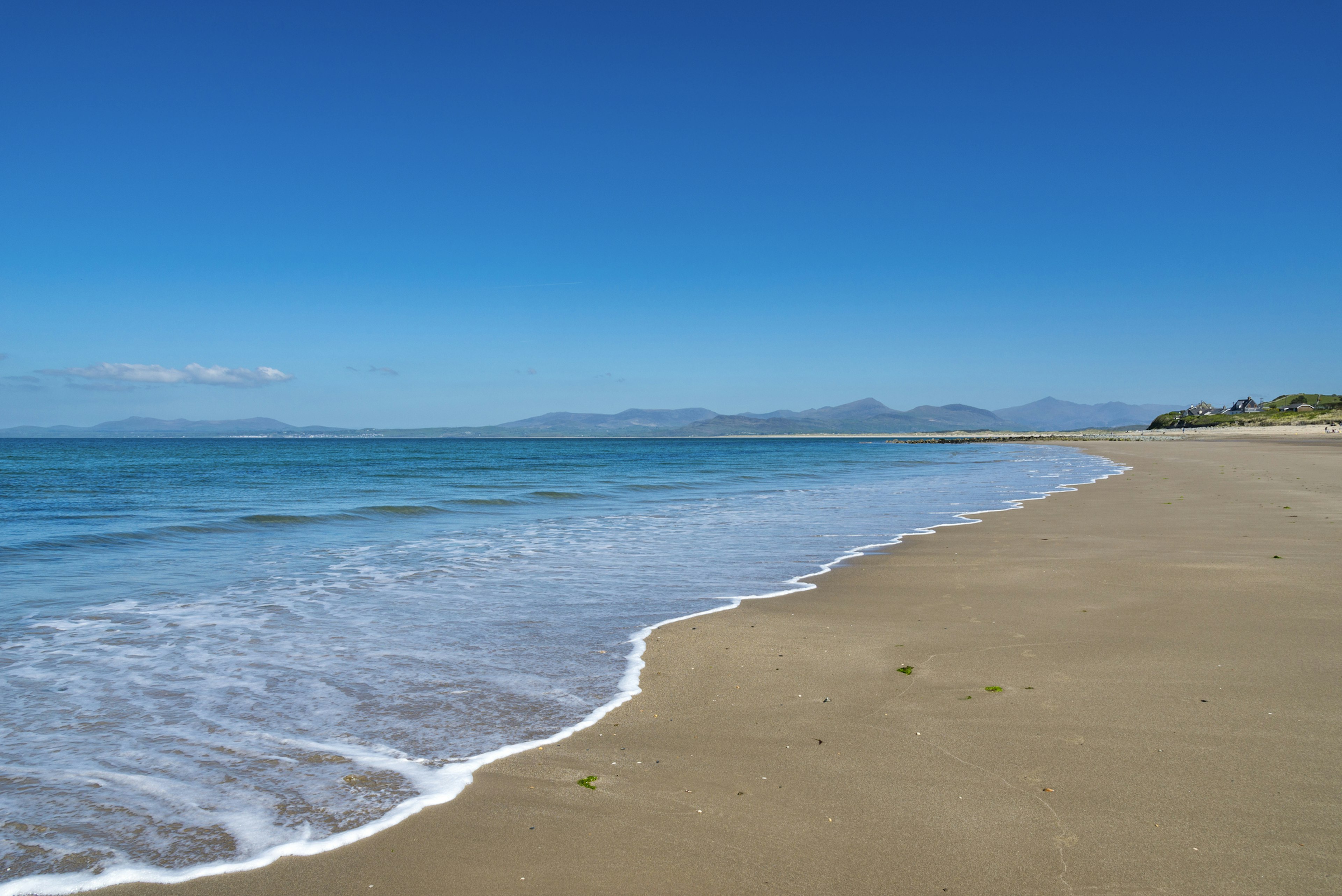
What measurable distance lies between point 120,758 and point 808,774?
12.5 feet

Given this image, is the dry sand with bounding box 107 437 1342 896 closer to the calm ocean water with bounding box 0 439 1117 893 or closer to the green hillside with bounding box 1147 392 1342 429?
the calm ocean water with bounding box 0 439 1117 893

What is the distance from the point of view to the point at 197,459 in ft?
192

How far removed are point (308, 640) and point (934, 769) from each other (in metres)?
5.51

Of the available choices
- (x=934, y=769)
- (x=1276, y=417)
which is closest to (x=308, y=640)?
(x=934, y=769)

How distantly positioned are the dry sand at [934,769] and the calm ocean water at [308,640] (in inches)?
19.7

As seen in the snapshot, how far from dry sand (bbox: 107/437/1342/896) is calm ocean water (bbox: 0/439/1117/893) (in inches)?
19.7

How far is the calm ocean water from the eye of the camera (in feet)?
11.8

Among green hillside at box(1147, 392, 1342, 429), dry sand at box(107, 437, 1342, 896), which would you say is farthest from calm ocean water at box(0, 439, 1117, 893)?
green hillside at box(1147, 392, 1342, 429)

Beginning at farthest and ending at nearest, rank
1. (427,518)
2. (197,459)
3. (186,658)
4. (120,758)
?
(197,459)
(427,518)
(186,658)
(120,758)

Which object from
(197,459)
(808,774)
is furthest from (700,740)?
(197,459)

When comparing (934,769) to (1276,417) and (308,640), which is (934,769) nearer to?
(308,640)

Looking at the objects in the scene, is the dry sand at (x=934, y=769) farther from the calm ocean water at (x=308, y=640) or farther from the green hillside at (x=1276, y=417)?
the green hillside at (x=1276, y=417)

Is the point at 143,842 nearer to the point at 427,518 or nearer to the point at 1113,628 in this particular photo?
the point at 1113,628

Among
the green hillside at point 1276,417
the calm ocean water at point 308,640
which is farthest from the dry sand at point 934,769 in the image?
the green hillside at point 1276,417
